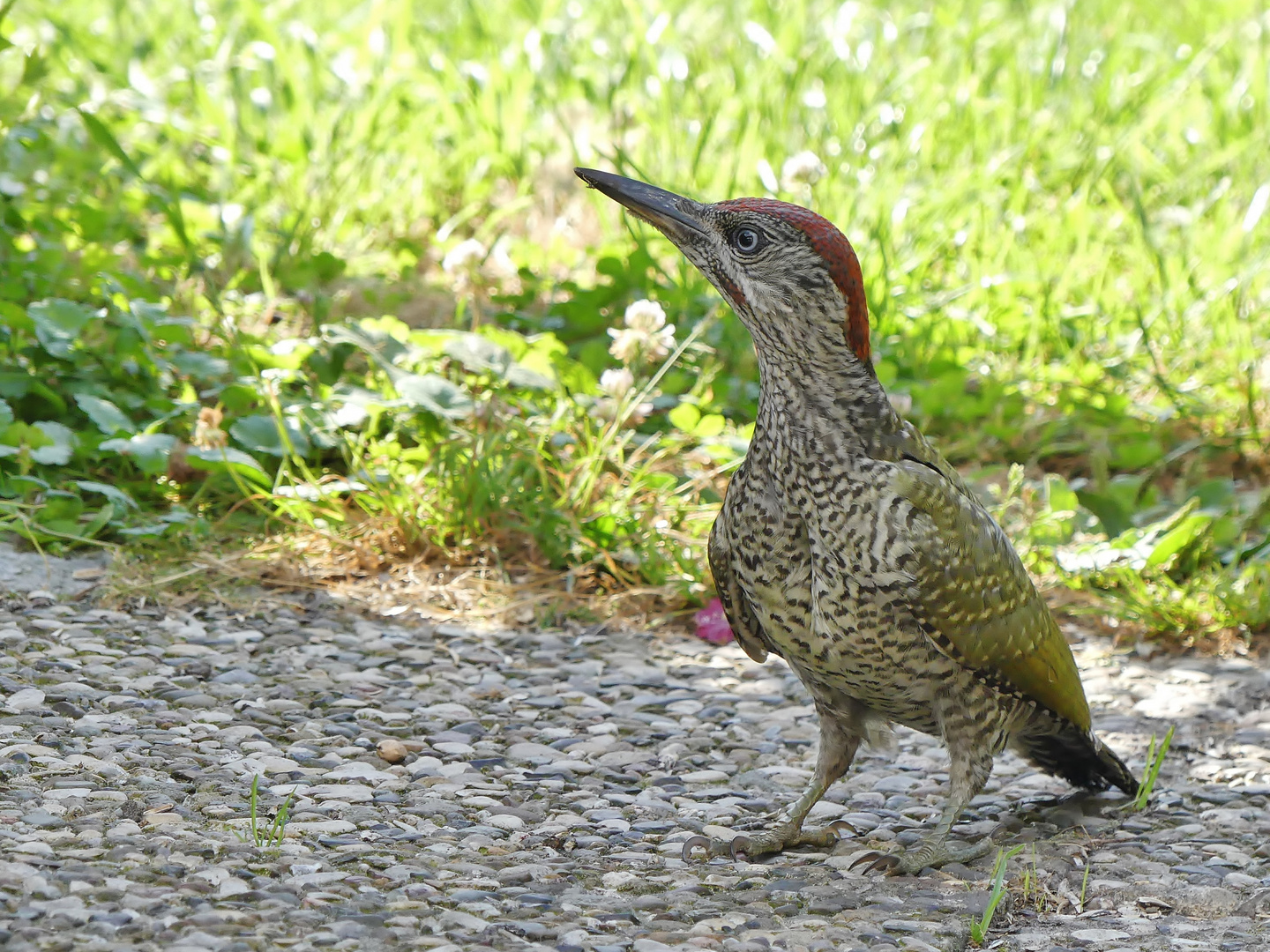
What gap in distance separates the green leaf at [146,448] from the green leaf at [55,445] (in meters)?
0.10

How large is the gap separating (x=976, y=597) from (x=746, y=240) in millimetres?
869

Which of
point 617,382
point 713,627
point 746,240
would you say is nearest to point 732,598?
point 746,240

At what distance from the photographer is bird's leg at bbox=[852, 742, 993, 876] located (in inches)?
121

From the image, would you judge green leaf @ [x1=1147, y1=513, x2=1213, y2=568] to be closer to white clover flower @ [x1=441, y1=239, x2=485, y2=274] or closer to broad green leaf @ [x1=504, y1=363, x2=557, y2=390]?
broad green leaf @ [x1=504, y1=363, x2=557, y2=390]

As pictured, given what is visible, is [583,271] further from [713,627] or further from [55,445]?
[55,445]

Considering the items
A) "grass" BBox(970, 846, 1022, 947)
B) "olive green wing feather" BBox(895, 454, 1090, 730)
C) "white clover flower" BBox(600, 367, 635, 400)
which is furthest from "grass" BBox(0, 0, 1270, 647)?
"grass" BBox(970, 846, 1022, 947)

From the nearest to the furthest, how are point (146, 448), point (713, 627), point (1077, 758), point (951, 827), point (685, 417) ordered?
point (951, 827) < point (1077, 758) < point (146, 448) < point (713, 627) < point (685, 417)

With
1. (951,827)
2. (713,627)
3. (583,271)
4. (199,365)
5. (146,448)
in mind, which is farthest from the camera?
(583,271)

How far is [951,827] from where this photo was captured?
319 cm

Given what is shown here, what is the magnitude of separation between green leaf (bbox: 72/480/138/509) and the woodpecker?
5.82ft

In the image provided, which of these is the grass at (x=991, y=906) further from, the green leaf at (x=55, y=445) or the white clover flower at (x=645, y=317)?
the green leaf at (x=55, y=445)

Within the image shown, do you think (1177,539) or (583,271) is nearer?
(1177,539)

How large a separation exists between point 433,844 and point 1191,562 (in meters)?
2.76

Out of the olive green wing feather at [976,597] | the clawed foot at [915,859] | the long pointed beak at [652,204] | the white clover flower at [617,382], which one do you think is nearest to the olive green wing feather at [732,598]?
the olive green wing feather at [976,597]
